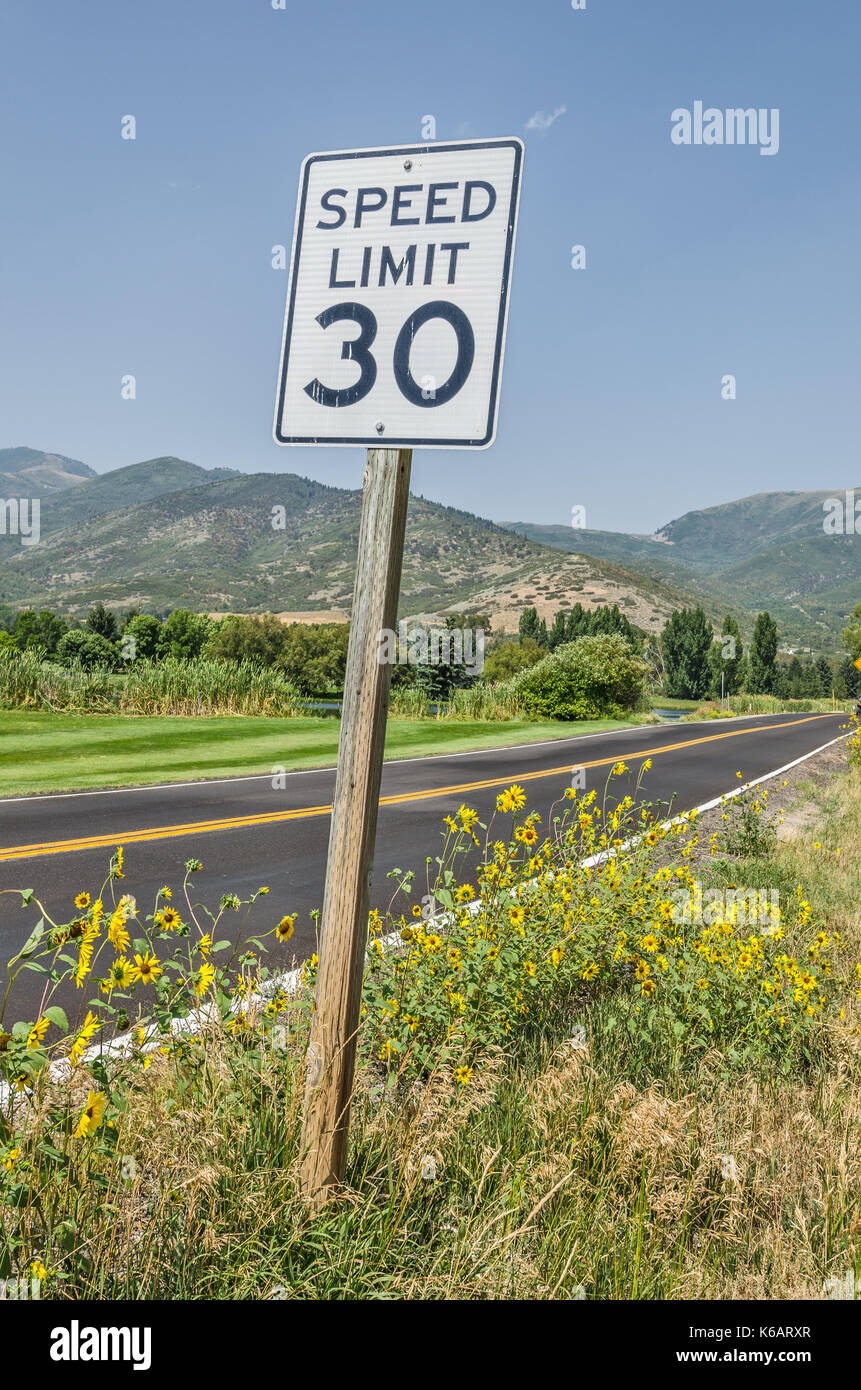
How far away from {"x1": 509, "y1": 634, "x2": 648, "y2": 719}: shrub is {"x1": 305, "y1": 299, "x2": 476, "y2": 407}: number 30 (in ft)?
95.4

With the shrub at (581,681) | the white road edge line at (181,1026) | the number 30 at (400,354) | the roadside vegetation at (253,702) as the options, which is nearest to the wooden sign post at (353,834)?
the number 30 at (400,354)

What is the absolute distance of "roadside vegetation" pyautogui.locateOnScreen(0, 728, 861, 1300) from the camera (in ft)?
7.23

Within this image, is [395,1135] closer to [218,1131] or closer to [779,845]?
[218,1131]

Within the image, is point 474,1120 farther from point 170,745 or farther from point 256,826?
point 170,745

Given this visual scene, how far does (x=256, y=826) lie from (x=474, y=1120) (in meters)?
7.01

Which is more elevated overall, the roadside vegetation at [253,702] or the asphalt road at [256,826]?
the roadside vegetation at [253,702]

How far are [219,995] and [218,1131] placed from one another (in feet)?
1.50

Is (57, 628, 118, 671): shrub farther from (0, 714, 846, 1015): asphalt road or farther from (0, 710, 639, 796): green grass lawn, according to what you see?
(0, 714, 846, 1015): asphalt road

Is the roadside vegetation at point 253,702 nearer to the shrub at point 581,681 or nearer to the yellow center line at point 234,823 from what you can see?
the shrub at point 581,681

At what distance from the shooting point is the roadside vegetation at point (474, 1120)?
2.21 m

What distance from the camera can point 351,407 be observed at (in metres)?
2.42

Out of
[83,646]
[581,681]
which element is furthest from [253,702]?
[83,646]

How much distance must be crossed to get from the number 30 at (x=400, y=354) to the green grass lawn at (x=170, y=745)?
10484 mm

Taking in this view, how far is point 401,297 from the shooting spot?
7.91ft
